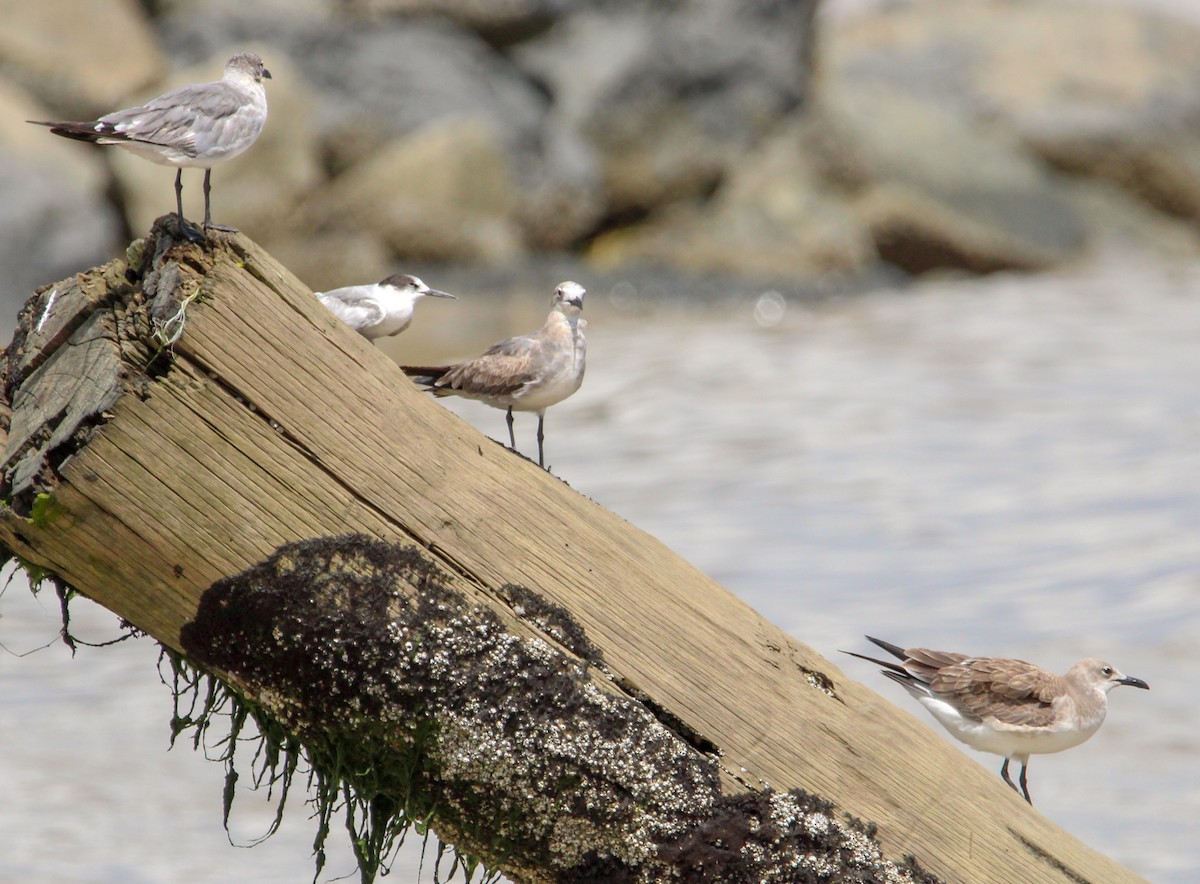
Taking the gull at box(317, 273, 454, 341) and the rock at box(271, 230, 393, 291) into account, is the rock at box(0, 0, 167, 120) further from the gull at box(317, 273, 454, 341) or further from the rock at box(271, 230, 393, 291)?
the gull at box(317, 273, 454, 341)

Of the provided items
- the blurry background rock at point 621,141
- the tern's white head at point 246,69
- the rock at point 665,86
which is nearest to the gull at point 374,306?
the tern's white head at point 246,69

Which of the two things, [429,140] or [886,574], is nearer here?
[886,574]

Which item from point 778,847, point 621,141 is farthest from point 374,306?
point 621,141

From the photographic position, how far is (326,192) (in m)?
14.0

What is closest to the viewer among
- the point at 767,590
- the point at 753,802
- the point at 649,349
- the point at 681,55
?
the point at 753,802

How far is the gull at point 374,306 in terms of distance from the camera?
129 inches

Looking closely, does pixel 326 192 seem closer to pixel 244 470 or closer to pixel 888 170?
pixel 888 170

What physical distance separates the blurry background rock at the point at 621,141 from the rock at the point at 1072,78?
4cm

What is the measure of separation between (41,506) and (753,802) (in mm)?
1329

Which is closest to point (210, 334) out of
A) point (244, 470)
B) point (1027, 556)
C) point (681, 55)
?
point (244, 470)

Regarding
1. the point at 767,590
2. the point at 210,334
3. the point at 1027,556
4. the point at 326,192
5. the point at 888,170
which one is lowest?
the point at 210,334

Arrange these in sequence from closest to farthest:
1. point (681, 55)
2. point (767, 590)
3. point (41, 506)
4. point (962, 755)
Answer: point (41, 506)
point (962, 755)
point (767, 590)
point (681, 55)

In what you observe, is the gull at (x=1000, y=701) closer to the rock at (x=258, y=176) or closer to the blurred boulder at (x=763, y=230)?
the rock at (x=258, y=176)

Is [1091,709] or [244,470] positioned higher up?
[1091,709]
